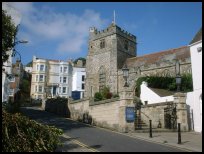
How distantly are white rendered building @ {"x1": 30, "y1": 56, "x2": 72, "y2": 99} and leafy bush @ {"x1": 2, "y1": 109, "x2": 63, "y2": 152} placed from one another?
56.3m

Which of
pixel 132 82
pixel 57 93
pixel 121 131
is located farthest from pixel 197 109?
pixel 57 93

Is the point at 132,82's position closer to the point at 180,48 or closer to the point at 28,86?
the point at 180,48

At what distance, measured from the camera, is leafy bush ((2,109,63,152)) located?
23.4 feet

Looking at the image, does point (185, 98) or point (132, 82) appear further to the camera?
point (132, 82)

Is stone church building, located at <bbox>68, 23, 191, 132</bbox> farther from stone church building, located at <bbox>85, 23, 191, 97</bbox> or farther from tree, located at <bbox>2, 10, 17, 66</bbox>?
tree, located at <bbox>2, 10, 17, 66</bbox>

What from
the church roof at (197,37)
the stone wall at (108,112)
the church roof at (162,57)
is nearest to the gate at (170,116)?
the stone wall at (108,112)

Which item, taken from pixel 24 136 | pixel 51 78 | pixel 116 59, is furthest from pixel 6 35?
pixel 51 78

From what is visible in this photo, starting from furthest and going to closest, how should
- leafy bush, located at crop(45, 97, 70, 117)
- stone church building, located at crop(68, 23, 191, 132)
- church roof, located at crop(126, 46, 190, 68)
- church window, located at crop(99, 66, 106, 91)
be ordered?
church window, located at crop(99, 66, 106, 91), church roof, located at crop(126, 46, 190, 68), leafy bush, located at crop(45, 97, 70, 117), stone church building, located at crop(68, 23, 191, 132)

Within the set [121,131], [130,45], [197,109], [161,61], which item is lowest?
[121,131]

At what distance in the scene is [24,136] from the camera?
24.4 ft

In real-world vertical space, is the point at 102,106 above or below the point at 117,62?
below

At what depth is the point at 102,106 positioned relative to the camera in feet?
73.4

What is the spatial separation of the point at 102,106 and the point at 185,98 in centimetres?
661

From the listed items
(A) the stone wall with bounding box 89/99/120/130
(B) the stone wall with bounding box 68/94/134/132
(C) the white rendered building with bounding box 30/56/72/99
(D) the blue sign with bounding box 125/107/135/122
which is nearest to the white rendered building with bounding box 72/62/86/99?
(C) the white rendered building with bounding box 30/56/72/99
